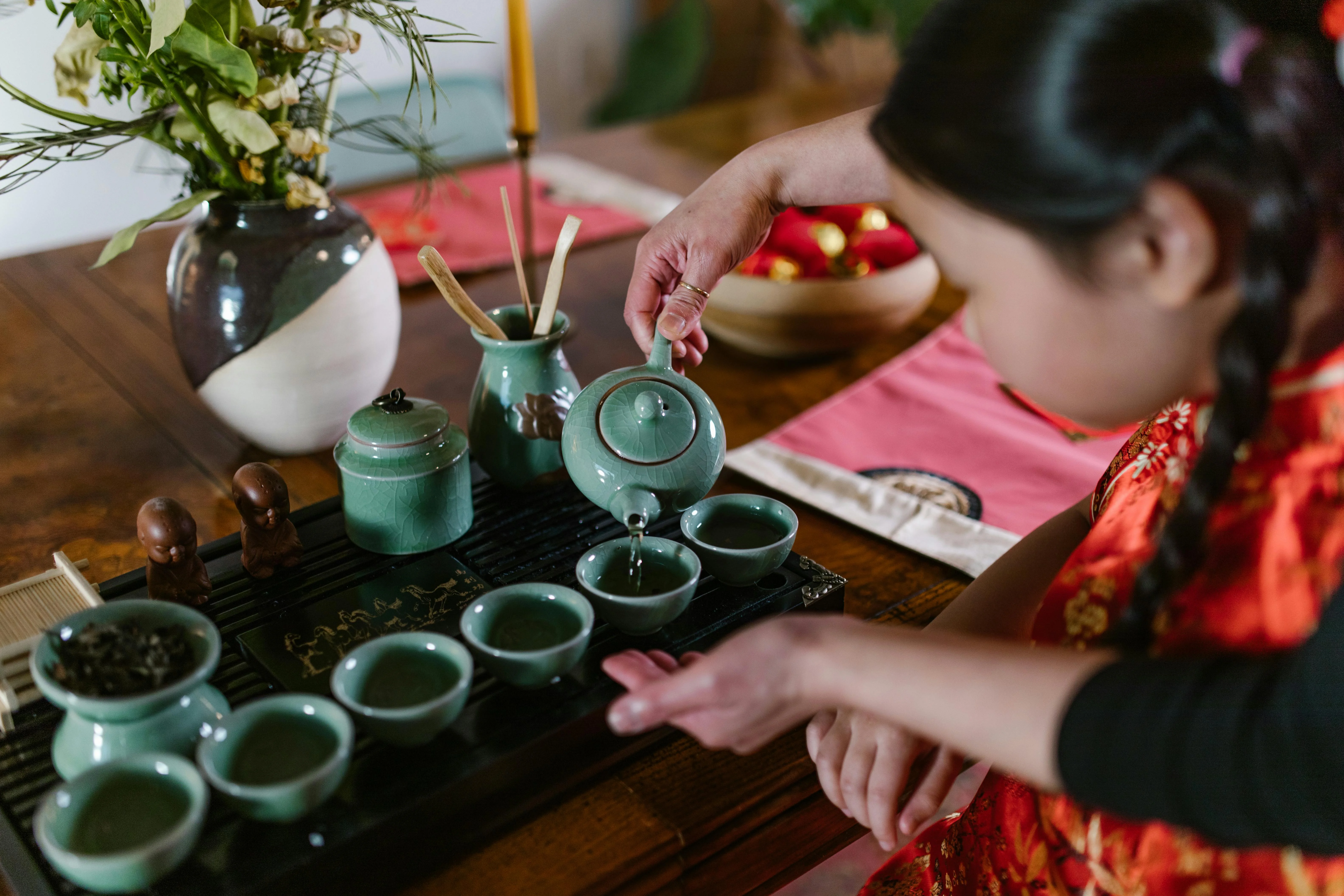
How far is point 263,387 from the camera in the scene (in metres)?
1.10

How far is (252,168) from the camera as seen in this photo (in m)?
1.03

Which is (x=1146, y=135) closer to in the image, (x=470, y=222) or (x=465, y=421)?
(x=465, y=421)

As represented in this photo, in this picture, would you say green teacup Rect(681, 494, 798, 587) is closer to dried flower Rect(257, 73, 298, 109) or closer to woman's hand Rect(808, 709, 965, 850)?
woman's hand Rect(808, 709, 965, 850)

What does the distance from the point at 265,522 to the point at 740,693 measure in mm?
469

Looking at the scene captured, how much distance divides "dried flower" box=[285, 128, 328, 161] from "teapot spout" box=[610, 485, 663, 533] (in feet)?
1.52

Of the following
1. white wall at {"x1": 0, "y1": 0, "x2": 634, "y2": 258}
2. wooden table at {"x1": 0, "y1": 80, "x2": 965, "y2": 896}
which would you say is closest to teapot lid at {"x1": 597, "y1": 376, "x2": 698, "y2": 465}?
wooden table at {"x1": 0, "y1": 80, "x2": 965, "y2": 896}

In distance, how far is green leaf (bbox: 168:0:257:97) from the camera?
92cm

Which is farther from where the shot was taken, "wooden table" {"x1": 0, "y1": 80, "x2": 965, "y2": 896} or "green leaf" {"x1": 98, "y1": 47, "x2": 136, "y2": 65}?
"green leaf" {"x1": 98, "y1": 47, "x2": 136, "y2": 65}

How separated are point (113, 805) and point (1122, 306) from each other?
678 mm

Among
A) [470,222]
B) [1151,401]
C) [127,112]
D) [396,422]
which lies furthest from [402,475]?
[127,112]

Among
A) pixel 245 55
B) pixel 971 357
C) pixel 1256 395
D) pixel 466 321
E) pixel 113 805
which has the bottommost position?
pixel 971 357

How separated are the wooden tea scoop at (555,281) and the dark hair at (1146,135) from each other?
44cm

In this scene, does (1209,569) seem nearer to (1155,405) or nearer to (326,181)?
(1155,405)

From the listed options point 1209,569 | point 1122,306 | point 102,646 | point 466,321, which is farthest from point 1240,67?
point 102,646
